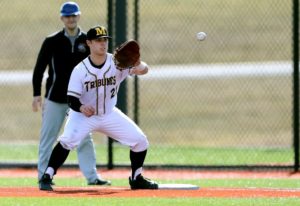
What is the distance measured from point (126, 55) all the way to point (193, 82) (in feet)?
46.8

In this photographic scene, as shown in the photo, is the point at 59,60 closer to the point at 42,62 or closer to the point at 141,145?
the point at 42,62

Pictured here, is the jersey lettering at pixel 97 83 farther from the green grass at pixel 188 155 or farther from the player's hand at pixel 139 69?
the green grass at pixel 188 155

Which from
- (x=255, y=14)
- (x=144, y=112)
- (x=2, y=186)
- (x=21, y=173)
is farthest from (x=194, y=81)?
(x=2, y=186)

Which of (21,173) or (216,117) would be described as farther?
(216,117)

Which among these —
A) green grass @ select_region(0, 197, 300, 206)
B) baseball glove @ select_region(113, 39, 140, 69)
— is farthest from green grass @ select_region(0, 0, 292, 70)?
green grass @ select_region(0, 197, 300, 206)

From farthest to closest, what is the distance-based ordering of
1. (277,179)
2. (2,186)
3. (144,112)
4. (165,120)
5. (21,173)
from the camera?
(144,112)
(165,120)
(21,173)
(277,179)
(2,186)

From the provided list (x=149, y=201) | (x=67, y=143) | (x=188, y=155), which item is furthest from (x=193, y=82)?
(x=149, y=201)

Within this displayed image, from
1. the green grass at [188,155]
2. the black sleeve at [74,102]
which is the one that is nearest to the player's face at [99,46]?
the black sleeve at [74,102]

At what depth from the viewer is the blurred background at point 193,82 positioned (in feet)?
55.4

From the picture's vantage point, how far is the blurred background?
16.9 m

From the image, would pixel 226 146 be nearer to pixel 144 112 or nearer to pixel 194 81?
pixel 144 112

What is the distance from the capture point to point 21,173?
14445 millimetres

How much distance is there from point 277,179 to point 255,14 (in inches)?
625

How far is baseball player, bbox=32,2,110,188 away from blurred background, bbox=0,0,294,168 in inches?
116
